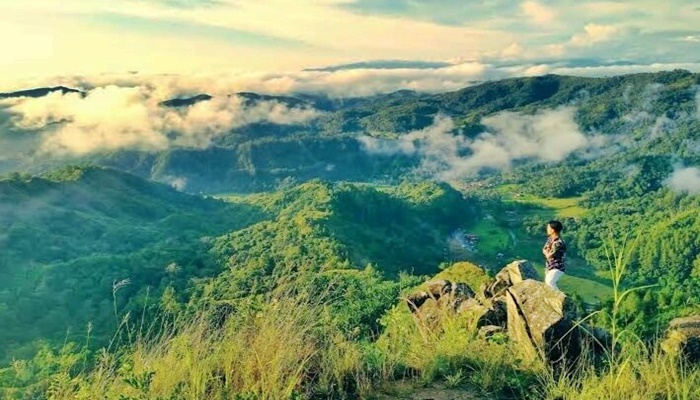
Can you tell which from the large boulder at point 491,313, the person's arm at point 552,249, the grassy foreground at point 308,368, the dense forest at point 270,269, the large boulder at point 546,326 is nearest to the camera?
the grassy foreground at point 308,368

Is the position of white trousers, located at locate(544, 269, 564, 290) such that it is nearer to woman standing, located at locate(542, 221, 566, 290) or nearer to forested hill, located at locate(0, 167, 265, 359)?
woman standing, located at locate(542, 221, 566, 290)

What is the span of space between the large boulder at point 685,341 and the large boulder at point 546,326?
1.02 meters

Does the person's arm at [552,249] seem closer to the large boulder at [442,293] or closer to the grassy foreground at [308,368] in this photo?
the large boulder at [442,293]

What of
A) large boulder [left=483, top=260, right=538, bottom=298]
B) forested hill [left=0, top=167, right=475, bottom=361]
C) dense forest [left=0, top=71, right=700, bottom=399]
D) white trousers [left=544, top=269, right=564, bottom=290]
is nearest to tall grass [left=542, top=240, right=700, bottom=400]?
dense forest [left=0, top=71, right=700, bottom=399]

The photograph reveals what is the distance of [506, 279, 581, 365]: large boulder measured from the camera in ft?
24.3

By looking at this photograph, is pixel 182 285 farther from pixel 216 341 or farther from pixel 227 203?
pixel 227 203

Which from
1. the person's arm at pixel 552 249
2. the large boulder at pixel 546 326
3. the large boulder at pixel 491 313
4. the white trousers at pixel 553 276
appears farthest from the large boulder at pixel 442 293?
the large boulder at pixel 546 326

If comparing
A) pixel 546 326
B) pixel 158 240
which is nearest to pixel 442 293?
pixel 546 326

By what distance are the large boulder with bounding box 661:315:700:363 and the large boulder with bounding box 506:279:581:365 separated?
1019 millimetres

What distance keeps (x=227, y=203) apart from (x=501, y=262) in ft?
336

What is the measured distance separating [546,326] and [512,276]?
5024 millimetres

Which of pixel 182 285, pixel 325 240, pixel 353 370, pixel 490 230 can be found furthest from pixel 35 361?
pixel 490 230

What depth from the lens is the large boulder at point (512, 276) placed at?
483 inches

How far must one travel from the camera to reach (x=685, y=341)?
24.0ft
